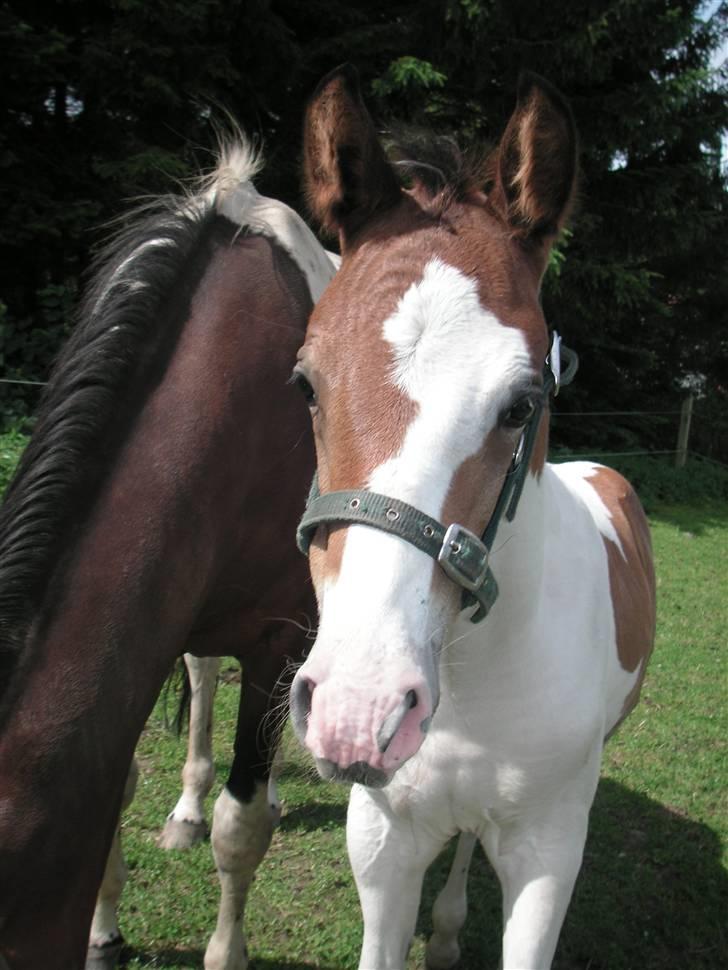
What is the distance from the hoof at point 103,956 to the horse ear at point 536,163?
2.41 metres

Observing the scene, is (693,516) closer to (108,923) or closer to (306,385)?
(108,923)

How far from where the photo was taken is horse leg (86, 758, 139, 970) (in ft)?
8.24

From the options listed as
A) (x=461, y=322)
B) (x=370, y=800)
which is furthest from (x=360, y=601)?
(x=370, y=800)

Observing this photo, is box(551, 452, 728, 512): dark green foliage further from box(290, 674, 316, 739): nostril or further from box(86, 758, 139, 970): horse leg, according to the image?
box(290, 674, 316, 739): nostril

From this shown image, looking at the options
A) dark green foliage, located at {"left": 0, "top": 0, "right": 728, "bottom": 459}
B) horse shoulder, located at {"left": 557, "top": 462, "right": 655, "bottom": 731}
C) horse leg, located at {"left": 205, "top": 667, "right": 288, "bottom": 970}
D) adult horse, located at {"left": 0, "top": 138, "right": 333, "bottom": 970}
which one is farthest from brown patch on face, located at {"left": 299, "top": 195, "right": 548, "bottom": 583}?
dark green foliage, located at {"left": 0, "top": 0, "right": 728, "bottom": 459}

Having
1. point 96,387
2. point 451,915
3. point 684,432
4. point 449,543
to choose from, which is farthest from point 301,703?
point 684,432

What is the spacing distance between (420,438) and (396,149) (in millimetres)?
818

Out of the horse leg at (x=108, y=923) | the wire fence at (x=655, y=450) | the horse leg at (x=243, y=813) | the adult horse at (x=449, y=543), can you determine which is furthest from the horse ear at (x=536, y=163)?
the wire fence at (x=655, y=450)

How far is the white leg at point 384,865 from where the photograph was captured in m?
1.88

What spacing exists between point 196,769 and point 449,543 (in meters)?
2.50

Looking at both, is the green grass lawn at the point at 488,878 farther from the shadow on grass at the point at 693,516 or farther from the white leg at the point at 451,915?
the shadow on grass at the point at 693,516

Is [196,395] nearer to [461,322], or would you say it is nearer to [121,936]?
[461,322]

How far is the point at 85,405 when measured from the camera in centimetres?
182

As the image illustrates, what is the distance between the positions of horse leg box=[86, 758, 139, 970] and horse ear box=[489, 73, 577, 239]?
1.99 m
